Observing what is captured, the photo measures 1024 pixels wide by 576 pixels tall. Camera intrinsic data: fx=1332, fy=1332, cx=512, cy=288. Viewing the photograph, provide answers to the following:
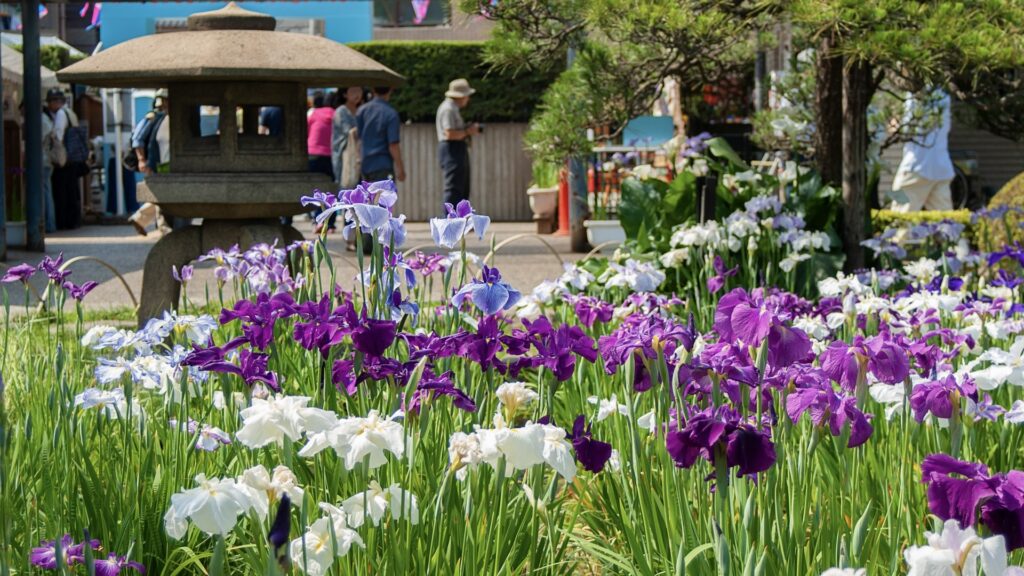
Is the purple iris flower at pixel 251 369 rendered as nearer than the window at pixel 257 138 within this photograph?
Yes

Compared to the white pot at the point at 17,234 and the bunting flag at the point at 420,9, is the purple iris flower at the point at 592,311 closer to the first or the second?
the white pot at the point at 17,234

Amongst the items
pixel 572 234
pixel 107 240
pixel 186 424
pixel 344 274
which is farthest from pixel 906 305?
pixel 107 240

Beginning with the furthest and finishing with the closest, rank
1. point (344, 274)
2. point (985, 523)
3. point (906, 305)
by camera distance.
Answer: point (344, 274) → point (906, 305) → point (985, 523)

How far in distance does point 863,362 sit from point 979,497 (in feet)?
1.55

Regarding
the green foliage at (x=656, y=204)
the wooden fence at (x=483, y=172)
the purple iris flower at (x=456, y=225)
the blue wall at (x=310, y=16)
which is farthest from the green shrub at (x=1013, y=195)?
the blue wall at (x=310, y=16)

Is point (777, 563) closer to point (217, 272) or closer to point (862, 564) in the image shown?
point (862, 564)

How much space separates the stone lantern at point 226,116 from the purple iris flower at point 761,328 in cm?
394

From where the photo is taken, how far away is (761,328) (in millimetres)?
1913

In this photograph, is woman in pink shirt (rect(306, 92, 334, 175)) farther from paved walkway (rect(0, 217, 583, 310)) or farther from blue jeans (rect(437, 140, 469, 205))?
blue jeans (rect(437, 140, 469, 205))

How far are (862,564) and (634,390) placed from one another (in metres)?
0.46

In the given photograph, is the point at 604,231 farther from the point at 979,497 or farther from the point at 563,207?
the point at 979,497

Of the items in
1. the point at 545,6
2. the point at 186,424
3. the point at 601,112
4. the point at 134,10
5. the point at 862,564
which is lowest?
the point at 862,564

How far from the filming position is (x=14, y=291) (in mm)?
7855

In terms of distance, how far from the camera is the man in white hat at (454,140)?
11086mm
